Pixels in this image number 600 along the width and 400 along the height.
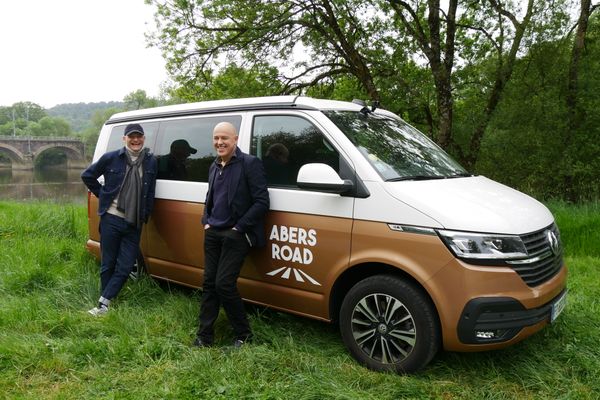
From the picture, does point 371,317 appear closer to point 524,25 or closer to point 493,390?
point 493,390

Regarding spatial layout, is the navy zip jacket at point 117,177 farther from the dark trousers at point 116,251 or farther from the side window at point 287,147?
the side window at point 287,147

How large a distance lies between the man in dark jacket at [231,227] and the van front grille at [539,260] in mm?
1791

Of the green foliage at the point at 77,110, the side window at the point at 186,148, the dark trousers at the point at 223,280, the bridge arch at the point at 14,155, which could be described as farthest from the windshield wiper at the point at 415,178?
the green foliage at the point at 77,110

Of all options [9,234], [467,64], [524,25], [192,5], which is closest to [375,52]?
[467,64]

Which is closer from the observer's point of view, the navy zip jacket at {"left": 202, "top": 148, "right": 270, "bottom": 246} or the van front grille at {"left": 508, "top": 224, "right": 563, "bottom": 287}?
the van front grille at {"left": 508, "top": 224, "right": 563, "bottom": 287}

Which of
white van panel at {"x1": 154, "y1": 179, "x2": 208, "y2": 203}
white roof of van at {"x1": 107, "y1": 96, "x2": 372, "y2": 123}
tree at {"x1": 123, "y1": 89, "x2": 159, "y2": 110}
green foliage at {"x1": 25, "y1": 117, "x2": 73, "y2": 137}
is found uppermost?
tree at {"x1": 123, "y1": 89, "x2": 159, "y2": 110}

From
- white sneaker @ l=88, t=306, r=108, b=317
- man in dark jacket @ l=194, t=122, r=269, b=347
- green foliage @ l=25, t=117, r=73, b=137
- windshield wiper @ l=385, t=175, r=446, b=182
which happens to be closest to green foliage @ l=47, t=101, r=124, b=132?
green foliage @ l=25, t=117, r=73, b=137

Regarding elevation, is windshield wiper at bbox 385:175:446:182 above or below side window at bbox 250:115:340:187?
below

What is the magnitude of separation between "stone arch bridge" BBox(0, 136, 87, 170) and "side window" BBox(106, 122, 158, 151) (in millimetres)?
61574

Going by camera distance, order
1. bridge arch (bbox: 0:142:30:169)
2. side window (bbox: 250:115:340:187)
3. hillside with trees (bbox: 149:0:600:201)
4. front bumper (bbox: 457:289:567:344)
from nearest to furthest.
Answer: front bumper (bbox: 457:289:567:344) → side window (bbox: 250:115:340:187) → hillside with trees (bbox: 149:0:600:201) → bridge arch (bbox: 0:142:30:169)

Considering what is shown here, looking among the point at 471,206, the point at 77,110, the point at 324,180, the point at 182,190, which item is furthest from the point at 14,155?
the point at 77,110

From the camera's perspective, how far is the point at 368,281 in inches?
129

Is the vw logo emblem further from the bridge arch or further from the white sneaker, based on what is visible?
the bridge arch

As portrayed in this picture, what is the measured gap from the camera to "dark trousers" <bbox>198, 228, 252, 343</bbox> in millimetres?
3605
